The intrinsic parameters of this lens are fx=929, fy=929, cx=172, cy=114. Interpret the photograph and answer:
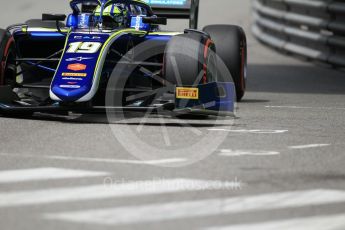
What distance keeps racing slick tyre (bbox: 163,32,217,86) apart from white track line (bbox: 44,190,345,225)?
335 cm

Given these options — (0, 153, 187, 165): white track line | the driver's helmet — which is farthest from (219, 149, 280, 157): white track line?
the driver's helmet

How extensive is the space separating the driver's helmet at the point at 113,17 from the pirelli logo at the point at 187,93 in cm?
161

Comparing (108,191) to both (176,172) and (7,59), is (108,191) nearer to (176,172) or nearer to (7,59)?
(176,172)

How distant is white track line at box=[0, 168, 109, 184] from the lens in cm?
575

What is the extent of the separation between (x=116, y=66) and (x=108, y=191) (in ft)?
12.5

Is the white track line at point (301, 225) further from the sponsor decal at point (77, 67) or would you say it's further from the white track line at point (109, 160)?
the sponsor decal at point (77, 67)

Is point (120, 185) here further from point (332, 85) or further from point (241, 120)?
point (332, 85)

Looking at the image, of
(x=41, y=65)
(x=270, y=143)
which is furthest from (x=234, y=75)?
(x=270, y=143)

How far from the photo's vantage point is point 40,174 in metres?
5.89

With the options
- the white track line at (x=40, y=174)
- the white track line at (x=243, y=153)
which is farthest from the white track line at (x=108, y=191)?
the white track line at (x=243, y=153)

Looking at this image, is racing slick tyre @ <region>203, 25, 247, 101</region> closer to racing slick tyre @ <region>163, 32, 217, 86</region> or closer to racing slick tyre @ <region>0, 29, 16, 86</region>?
racing slick tyre @ <region>163, 32, 217, 86</region>

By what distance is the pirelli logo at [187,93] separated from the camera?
8.48 m

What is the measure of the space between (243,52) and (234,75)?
1.41ft
